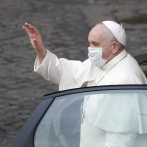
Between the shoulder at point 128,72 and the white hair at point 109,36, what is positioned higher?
the white hair at point 109,36

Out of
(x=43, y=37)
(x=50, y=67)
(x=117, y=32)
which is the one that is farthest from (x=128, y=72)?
(x=43, y=37)

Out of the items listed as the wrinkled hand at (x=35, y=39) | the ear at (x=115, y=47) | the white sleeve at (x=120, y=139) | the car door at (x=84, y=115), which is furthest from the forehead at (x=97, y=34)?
the white sleeve at (x=120, y=139)

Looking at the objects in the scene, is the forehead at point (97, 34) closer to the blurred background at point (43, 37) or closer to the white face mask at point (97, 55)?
the white face mask at point (97, 55)

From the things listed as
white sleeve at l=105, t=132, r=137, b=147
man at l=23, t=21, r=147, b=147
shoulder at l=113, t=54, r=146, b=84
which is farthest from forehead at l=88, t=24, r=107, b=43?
white sleeve at l=105, t=132, r=137, b=147

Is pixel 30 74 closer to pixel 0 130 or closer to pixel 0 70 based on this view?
pixel 0 70

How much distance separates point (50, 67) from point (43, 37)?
20.5 feet

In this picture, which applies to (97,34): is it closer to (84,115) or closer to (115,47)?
(115,47)

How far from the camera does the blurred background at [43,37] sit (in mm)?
5664

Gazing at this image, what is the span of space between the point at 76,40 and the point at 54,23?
174 cm

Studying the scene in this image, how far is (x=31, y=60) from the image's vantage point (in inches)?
306

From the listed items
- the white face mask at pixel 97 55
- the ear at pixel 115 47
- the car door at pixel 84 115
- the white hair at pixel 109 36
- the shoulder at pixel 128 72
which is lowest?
the car door at pixel 84 115

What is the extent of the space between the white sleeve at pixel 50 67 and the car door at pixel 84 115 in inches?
36.8

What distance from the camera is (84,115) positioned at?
226 cm

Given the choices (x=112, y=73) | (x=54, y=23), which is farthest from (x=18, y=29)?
(x=112, y=73)
